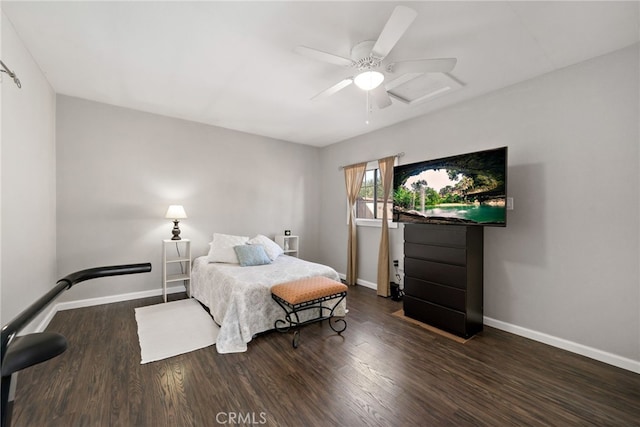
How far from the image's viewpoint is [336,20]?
193cm

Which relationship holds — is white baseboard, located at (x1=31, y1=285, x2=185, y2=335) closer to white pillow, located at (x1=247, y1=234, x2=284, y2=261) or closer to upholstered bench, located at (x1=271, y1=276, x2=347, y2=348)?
white pillow, located at (x1=247, y1=234, x2=284, y2=261)

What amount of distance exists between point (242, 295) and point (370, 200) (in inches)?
109

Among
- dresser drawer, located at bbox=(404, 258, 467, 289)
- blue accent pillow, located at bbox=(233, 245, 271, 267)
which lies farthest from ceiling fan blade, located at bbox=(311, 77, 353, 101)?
blue accent pillow, located at bbox=(233, 245, 271, 267)

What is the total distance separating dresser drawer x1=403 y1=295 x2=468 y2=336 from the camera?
108 inches

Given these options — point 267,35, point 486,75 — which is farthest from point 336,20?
point 486,75

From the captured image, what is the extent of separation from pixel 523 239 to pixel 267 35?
10.5ft

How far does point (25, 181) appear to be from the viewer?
7.77 ft

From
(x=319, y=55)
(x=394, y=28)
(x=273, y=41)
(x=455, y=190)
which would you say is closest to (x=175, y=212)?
(x=273, y=41)

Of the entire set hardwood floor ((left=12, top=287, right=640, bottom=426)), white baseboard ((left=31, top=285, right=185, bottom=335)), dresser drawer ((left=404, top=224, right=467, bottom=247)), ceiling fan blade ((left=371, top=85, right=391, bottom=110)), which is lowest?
hardwood floor ((left=12, top=287, right=640, bottom=426))

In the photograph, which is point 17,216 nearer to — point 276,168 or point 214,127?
point 214,127

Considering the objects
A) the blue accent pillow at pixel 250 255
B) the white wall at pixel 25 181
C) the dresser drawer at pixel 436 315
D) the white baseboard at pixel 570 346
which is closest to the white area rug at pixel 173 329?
the blue accent pillow at pixel 250 255

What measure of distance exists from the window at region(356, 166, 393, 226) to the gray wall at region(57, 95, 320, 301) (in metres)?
1.59

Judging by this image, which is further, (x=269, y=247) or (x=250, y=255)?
(x=269, y=247)

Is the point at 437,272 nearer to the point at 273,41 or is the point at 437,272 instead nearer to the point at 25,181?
the point at 273,41
